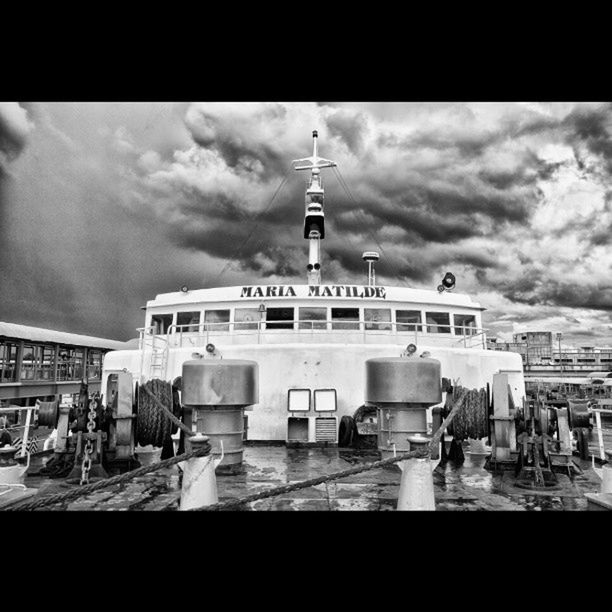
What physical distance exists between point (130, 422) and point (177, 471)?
106 centimetres

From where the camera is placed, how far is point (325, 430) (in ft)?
32.9

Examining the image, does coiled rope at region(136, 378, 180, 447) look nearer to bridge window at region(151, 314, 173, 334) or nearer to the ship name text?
the ship name text

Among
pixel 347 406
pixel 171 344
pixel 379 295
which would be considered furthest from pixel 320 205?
pixel 347 406

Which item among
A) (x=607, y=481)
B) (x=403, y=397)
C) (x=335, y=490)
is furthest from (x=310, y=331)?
(x=607, y=481)

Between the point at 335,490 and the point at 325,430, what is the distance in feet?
12.3

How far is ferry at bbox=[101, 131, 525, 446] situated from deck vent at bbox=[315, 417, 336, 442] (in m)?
0.02

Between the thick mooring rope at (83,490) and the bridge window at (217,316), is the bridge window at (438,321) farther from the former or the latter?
the thick mooring rope at (83,490)

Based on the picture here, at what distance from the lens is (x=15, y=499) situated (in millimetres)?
4816

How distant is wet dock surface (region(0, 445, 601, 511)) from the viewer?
Answer: 565cm

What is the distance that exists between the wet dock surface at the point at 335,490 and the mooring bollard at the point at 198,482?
832 mm

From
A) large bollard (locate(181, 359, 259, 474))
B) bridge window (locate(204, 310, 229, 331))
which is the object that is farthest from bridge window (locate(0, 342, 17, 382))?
large bollard (locate(181, 359, 259, 474))

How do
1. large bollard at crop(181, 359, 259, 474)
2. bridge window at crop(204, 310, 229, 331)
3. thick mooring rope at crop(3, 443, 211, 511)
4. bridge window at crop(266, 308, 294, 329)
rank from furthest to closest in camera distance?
bridge window at crop(204, 310, 229, 331) → bridge window at crop(266, 308, 294, 329) → large bollard at crop(181, 359, 259, 474) → thick mooring rope at crop(3, 443, 211, 511)
